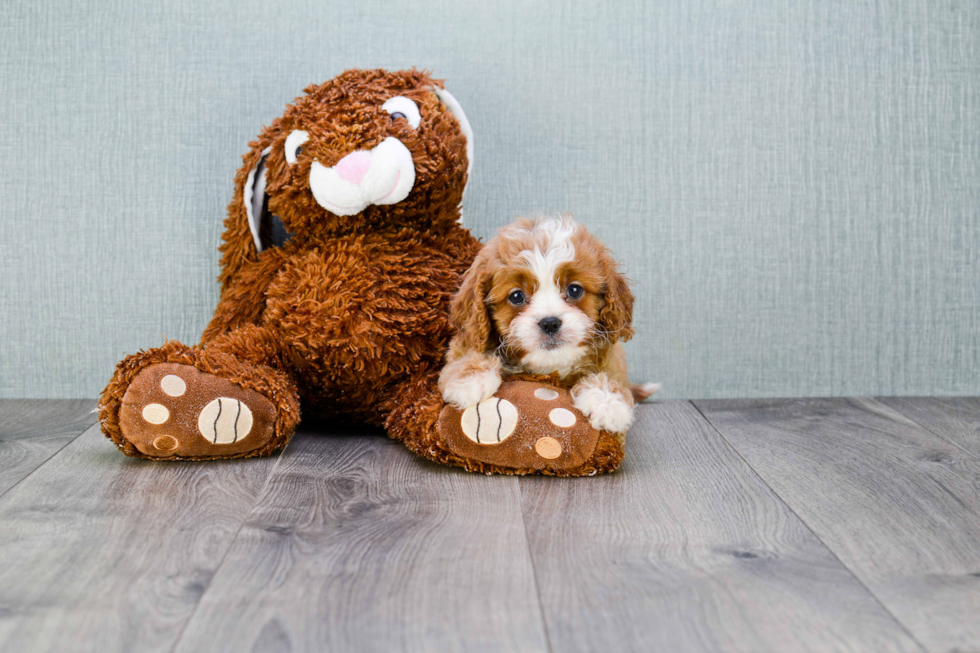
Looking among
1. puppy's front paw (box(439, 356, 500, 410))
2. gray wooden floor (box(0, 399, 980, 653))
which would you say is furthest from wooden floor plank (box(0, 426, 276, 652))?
puppy's front paw (box(439, 356, 500, 410))

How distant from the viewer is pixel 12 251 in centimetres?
196

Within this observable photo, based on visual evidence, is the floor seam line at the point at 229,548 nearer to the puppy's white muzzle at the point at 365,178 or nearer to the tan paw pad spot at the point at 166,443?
the tan paw pad spot at the point at 166,443

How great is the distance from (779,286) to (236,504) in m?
1.42

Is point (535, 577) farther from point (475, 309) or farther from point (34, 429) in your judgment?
point (34, 429)

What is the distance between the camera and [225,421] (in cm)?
142

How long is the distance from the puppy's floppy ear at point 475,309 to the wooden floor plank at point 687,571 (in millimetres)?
255

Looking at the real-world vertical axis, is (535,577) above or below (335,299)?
below

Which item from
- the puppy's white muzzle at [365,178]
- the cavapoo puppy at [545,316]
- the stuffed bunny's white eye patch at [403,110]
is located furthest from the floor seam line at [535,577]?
the stuffed bunny's white eye patch at [403,110]

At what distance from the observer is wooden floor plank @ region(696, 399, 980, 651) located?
3.05ft

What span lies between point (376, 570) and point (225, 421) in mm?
556

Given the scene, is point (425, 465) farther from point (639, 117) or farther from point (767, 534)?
point (639, 117)

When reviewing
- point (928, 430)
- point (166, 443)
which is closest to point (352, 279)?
point (166, 443)

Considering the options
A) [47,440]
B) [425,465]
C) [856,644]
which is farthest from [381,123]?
[856,644]

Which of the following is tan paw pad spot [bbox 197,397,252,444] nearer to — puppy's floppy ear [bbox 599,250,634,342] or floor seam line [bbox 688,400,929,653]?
puppy's floppy ear [bbox 599,250,634,342]
